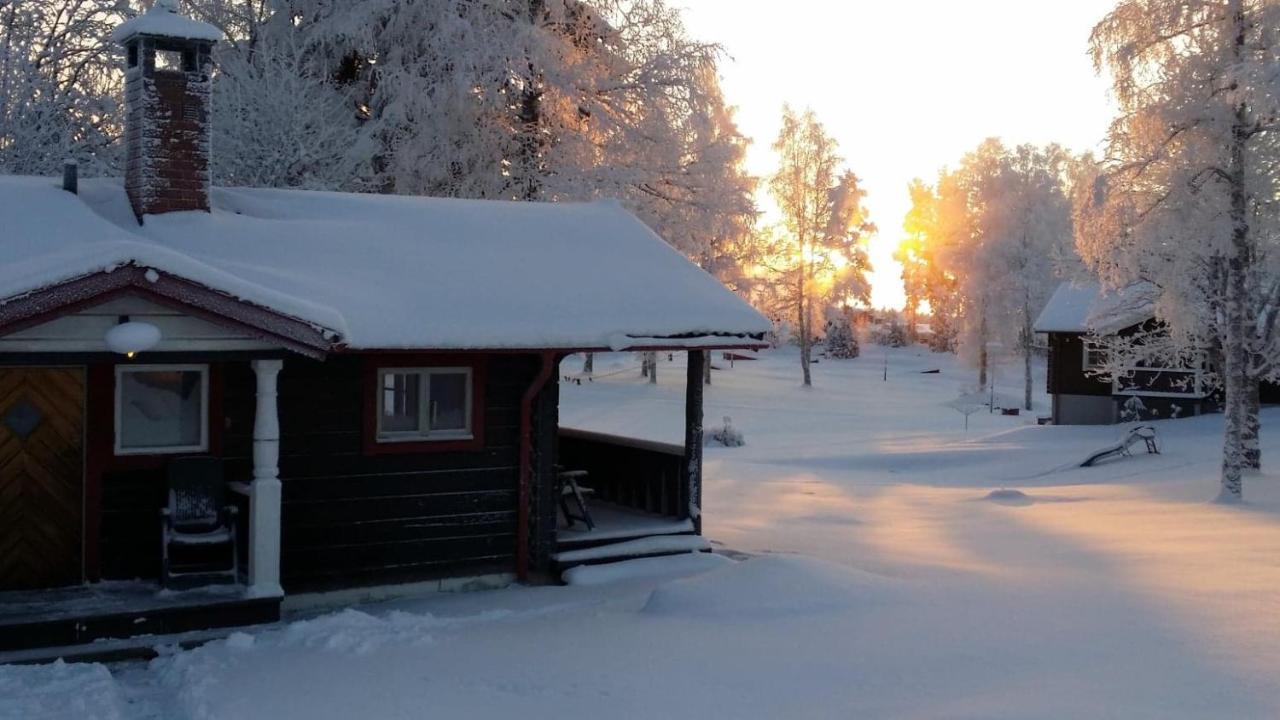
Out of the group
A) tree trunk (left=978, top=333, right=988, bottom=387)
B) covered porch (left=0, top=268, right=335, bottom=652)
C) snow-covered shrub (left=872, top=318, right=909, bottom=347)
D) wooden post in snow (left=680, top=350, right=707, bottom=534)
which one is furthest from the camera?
snow-covered shrub (left=872, top=318, right=909, bottom=347)

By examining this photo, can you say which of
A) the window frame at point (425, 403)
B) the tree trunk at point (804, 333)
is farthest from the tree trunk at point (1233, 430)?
the tree trunk at point (804, 333)

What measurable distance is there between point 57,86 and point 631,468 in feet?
56.3

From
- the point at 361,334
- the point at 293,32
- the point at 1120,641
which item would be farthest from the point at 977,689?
the point at 293,32

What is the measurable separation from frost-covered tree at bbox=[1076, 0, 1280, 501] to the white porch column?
13769 millimetres

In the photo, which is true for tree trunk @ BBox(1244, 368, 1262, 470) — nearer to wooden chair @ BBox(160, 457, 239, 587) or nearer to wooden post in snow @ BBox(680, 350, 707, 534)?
wooden post in snow @ BBox(680, 350, 707, 534)

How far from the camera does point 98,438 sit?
949cm

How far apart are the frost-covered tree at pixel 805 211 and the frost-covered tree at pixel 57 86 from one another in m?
29.5

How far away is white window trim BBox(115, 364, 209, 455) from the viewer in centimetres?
956

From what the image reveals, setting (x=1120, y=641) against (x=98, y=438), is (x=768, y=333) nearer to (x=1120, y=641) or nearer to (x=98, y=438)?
(x=1120, y=641)

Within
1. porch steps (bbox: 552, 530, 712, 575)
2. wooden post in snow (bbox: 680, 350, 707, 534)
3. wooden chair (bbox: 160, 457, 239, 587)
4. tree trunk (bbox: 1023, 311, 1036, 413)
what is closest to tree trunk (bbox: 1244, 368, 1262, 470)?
wooden post in snow (bbox: 680, 350, 707, 534)

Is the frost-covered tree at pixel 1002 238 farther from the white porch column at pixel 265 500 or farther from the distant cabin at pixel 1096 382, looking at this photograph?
the white porch column at pixel 265 500

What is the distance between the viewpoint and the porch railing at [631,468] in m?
13.2

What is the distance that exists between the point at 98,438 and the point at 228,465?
41.4 inches

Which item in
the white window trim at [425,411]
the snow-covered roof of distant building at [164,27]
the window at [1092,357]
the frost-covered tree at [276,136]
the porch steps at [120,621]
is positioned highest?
the frost-covered tree at [276,136]
